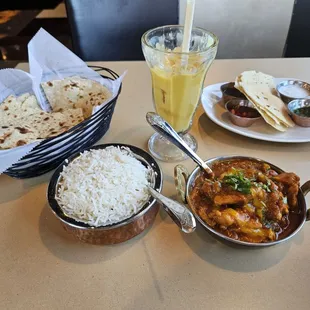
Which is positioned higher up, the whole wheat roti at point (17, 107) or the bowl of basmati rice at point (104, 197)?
the bowl of basmati rice at point (104, 197)

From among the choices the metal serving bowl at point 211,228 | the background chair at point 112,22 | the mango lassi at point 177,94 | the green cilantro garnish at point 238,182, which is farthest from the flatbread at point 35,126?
the background chair at point 112,22

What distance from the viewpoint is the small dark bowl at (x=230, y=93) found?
1122 mm

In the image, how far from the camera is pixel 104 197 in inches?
26.9

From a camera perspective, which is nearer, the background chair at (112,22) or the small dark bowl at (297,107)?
the small dark bowl at (297,107)

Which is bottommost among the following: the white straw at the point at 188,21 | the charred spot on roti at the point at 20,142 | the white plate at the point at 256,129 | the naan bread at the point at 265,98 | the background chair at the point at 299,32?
the background chair at the point at 299,32

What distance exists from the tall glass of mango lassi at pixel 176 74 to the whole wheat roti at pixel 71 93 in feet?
0.66

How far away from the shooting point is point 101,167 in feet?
2.44

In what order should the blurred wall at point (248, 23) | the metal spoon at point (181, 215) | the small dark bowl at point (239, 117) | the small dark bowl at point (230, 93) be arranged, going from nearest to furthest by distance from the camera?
the metal spoon at point (181, 215) → the small dark bowl at point (239, 117) → the small dark bowl at point (230, 93) → the blurred wall at point (248, 23)

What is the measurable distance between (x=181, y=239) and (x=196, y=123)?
1.56 ft

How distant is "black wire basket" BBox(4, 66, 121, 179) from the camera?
2.64 feet

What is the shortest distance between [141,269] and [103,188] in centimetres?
18

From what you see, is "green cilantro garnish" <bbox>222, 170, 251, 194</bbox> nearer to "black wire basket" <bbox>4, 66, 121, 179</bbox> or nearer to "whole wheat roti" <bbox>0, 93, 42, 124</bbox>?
"black wire basket" <bbox>4, 66, 121, 179</bbox>

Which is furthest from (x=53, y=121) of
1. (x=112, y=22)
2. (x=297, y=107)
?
(x=112, y=22)

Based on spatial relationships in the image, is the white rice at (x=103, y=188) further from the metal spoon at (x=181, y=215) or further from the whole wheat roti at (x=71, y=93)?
the whole wheat roti at (x=71, y=93)
